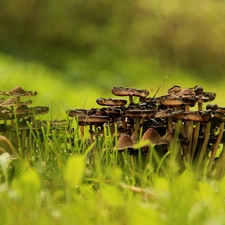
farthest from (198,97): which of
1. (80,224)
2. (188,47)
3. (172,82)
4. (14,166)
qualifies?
(188,47)

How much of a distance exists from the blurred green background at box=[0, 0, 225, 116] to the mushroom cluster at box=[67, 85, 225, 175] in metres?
8.38

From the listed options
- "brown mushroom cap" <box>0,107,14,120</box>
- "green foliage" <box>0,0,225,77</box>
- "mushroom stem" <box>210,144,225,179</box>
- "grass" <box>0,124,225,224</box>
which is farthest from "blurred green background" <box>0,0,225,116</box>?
"grass" <box>0,124,225,224</box>

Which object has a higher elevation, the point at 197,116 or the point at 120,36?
the point at 120,36

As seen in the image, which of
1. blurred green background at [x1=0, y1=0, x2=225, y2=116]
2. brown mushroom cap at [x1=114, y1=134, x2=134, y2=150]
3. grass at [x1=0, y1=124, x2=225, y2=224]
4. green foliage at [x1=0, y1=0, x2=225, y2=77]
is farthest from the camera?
green foliage at [x1=0, y1=0, x2=225, y2=77]

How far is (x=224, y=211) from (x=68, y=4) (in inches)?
437

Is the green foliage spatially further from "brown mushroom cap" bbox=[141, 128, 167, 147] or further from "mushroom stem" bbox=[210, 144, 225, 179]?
"brown mushroom cap" bbox=[141, 128, 167, 147]

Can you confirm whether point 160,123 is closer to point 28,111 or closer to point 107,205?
point 28,111

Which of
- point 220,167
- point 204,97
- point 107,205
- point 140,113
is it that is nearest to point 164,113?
point 140,113

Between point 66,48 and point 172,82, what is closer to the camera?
point 172,82

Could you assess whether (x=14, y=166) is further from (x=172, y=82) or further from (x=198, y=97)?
(x=172, y=82)

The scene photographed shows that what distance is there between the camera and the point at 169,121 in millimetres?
1968

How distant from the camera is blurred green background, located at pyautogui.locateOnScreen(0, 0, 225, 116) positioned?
431 inches

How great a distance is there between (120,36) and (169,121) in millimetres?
9589

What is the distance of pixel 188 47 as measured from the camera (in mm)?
11523
